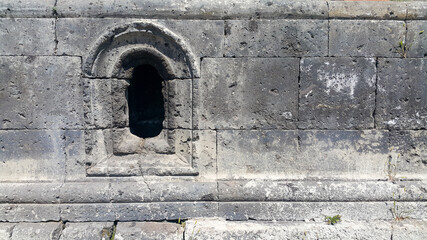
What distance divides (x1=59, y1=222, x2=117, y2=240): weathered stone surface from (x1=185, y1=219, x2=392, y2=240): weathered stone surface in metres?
0.91

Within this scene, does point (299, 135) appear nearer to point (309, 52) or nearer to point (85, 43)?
point (309, 52)

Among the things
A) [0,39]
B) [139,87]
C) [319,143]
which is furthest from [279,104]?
[0,39]

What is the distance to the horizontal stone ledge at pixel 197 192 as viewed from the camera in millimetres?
3656

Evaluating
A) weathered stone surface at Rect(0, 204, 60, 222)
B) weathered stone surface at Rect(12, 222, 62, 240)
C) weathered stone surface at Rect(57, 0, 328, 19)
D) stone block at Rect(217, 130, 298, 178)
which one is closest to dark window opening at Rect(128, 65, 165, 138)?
weathered stone surface at Rect(57, 0, 328, 19)

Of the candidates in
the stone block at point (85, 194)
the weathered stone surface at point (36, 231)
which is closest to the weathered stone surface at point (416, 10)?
the stone block at point (85, 194)

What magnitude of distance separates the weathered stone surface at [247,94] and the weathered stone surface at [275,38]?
0.34 ft

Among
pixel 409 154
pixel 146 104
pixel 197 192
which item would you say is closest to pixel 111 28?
pixel 146 104

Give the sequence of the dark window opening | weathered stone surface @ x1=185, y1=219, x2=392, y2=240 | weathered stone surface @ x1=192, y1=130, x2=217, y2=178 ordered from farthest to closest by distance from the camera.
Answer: the dark window opening → weathered stone surface @ x1=192, y1=130, x2=217, y2=178 → weathered stone surface @ x1=185, y1=219, x2=392, y2=240

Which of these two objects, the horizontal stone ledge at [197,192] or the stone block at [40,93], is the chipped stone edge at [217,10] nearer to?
the stone block at [40,93]

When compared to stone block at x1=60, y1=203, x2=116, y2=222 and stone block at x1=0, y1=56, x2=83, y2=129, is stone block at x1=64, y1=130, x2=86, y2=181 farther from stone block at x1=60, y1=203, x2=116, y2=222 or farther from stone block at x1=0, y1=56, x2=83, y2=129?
stone block at x1=60, y1=203, x2=116, y2=222

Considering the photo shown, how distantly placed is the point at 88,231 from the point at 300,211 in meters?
2.41

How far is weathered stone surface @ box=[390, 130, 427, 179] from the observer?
149 inches

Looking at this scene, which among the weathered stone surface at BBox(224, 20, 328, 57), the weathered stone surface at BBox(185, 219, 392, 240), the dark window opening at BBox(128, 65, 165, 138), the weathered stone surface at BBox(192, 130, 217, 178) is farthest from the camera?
the dark window opening at BBox(128, 65, 165, 138)

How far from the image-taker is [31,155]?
3742mm
